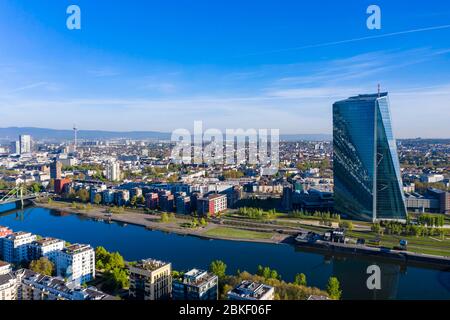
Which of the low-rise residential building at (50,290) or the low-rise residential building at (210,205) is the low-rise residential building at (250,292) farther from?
the low-rise residential building at (210,205)

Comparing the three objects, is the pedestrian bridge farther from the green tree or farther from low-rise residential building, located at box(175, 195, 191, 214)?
low-rise residential building, located at box(175, 195, 191, 214)

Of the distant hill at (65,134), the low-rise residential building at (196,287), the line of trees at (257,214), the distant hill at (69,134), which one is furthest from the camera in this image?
the distant hill at (65,134)

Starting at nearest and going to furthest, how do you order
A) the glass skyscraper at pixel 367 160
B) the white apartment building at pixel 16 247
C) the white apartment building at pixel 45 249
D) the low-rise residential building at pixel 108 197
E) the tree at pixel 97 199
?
the white apartment building at pixel 45 249 < the white apartment building at pixel 16 247 < the glass skyscraper at pixel 367 160 < the tree at pixel 97 199 < the low-rise residential building at pixel 108 197

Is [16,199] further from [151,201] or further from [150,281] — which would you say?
[150,281]

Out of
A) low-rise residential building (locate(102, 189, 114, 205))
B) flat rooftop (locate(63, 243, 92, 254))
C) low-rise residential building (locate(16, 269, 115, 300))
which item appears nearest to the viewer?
low-rise residential building (locate(16, 269, 115, 300))

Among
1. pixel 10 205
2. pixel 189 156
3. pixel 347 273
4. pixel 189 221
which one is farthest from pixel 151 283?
pixel 189 156

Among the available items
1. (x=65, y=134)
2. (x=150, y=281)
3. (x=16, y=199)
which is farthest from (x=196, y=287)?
(x=65, y=134)

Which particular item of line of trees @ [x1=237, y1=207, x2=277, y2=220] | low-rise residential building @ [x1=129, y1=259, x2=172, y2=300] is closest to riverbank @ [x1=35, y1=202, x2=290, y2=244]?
line of trees @ [x1=237, y1=207, x2=277, y2=220]

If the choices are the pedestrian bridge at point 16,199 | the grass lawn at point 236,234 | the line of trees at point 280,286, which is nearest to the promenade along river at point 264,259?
the grass lawn at point 236,234
